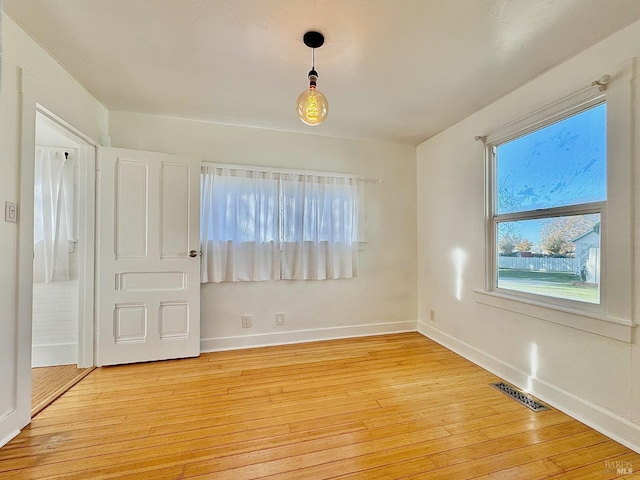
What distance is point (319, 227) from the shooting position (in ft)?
11.3

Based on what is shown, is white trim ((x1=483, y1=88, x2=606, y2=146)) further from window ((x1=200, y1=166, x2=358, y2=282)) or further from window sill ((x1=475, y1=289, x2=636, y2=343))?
window ((x1=200, y1=166, x2=358, y2=282))

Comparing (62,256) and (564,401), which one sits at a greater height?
(62,256)

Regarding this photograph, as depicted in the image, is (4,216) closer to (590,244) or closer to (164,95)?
(164,95)

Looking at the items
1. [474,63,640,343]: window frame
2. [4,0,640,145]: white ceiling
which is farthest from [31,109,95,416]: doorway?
[474,63,640,343]: window frame

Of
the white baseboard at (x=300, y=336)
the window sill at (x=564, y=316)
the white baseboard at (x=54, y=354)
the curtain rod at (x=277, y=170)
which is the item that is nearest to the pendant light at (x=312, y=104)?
the curtain rod at (x=277, y=170)

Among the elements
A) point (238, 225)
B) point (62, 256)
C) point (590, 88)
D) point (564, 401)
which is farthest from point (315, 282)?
point (590, 88)

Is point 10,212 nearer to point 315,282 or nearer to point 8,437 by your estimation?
point 8,437

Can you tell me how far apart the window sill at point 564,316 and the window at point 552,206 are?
0.34 ft

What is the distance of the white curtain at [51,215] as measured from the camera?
2.78 metres

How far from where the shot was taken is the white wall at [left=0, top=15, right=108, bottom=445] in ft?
5.75

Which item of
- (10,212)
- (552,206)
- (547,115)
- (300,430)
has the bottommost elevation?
(300,430)

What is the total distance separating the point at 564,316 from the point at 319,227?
2.30m

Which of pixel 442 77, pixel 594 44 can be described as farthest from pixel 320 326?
pixel 594 44

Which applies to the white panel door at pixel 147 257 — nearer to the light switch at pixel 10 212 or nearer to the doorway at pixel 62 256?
the doorway at pixel 62 256
